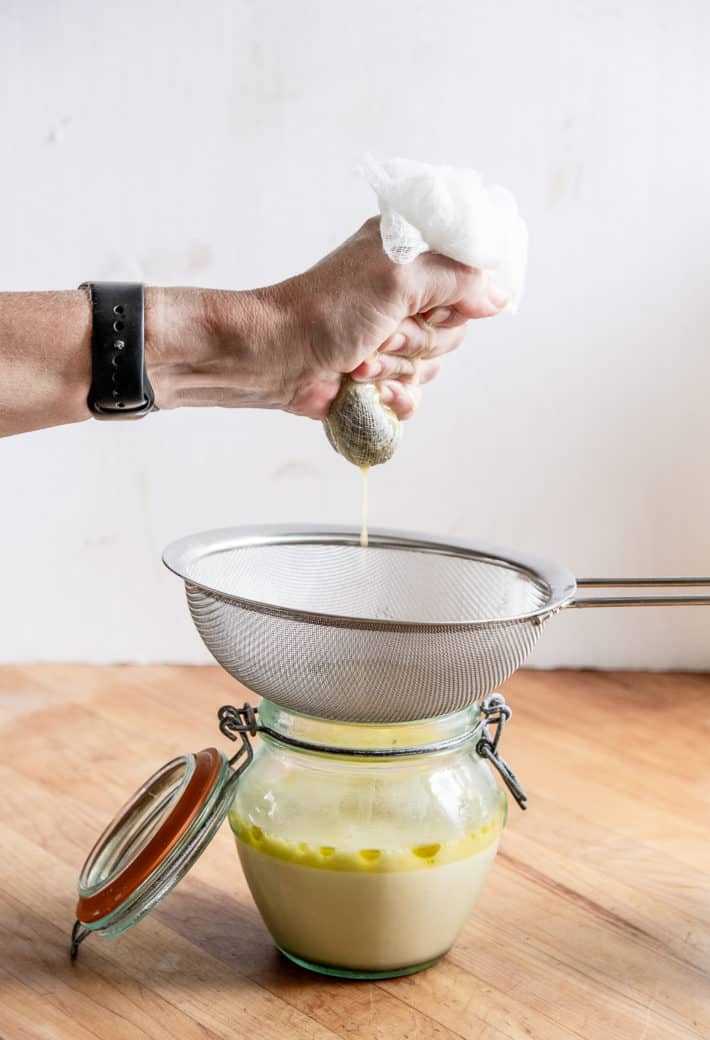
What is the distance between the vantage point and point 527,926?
0.97 metres

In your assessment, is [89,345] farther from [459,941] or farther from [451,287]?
[459,941]

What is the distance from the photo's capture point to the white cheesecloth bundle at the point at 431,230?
935 millimetres

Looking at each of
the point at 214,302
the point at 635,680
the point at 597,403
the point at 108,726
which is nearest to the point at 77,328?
the point at 214,302

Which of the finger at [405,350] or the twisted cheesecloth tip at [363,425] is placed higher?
the finger at [405,350]

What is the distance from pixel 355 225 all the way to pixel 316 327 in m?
0.66

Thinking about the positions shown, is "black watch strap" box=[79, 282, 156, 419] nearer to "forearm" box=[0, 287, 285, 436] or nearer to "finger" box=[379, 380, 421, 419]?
"forearm" box=[0, 287, 285, 436]

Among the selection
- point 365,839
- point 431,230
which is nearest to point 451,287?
point 431,230

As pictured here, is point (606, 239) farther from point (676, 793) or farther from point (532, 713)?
point (676, 793)

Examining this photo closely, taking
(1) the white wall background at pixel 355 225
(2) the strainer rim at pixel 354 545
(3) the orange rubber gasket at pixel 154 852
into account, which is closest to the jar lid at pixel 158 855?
(3) the orange rubber gasket at pixel 154 852

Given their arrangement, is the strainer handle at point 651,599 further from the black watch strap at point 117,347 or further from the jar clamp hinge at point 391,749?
the black watch strap at point 117,347

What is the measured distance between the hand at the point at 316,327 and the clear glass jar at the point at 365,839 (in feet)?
1.01

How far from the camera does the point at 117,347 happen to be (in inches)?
39.4

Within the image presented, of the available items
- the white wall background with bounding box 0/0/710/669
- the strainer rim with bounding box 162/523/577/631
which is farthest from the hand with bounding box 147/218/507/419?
the white wall background with bounding box 0/0/710/669

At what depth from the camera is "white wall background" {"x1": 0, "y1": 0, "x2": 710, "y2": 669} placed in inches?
61.1
